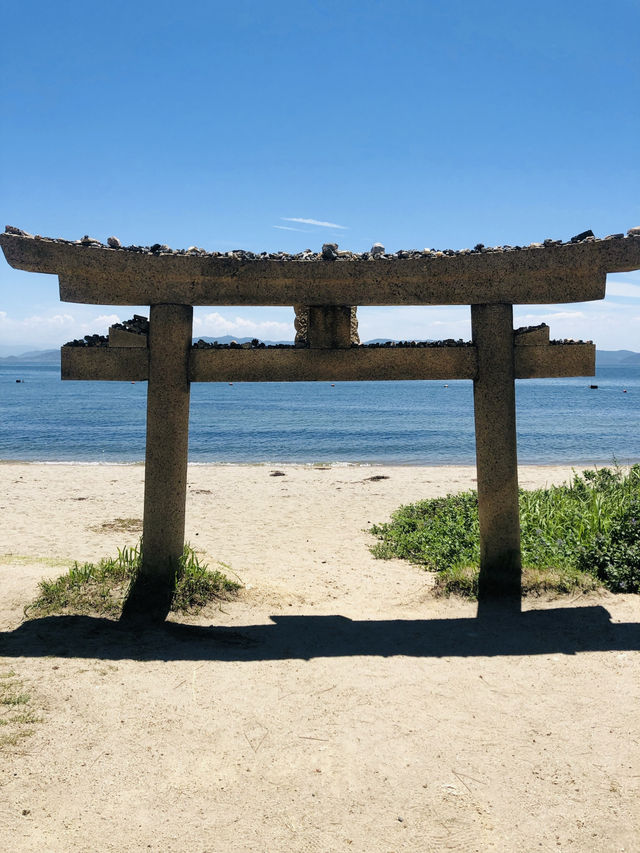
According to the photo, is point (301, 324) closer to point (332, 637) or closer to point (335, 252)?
point (335, 252)

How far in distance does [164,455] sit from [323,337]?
6.32 ft

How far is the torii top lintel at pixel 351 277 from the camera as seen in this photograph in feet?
20.1

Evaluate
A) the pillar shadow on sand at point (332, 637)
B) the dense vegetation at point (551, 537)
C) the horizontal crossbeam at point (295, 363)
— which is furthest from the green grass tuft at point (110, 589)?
the dense vegetation at point (551, 537)

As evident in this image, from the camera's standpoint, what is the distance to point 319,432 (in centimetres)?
3488

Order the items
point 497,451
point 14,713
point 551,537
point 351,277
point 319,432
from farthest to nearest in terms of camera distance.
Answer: point 319,432 < point 551,537 < point 497,451 < point 351,277 < point 14,713

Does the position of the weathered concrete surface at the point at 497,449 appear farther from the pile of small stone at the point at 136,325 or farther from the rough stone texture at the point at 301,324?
the pile of small stone at the point at 136,325

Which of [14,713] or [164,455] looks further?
[164,455]

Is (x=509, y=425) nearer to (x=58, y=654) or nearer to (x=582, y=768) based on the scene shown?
(x=582, y=768)

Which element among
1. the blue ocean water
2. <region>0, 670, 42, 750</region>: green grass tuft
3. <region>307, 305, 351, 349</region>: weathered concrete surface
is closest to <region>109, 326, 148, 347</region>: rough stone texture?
<region>307, 305, 351, 349</region>: weathered concrete surface

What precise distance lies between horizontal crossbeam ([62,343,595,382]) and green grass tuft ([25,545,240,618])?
6.40 ft

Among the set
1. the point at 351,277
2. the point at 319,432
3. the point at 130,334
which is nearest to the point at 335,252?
the point at 351,277

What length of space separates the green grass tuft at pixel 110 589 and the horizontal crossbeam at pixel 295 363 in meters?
1.95

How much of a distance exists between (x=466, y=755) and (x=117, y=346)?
15.2 ft

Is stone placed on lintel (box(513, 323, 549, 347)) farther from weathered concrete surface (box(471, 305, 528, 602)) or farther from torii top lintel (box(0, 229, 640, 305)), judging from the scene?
torii top lintel (box(0, 229, 640, 305))
